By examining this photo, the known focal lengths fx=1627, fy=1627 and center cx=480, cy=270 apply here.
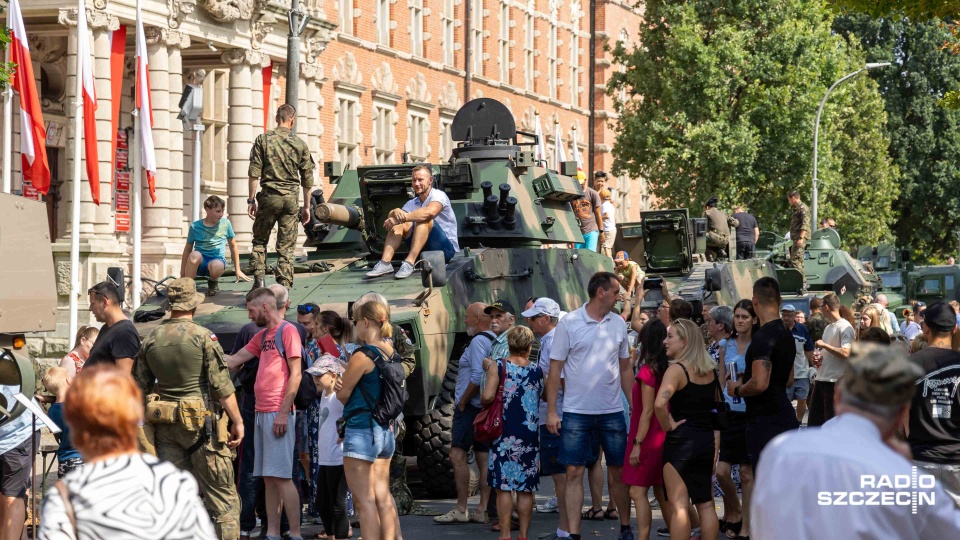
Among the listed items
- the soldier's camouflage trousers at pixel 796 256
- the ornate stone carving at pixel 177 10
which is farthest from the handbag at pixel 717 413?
the ornate stone carving at pixel 177 10

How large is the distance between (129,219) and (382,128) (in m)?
11.2

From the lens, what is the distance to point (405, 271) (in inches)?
568

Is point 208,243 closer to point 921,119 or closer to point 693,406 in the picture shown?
point 693,406

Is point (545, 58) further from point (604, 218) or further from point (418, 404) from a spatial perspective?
point (418, 404)

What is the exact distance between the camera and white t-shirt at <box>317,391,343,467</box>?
10.8 metres

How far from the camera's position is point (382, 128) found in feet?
136

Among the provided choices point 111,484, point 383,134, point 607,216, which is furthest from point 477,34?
point 111,484

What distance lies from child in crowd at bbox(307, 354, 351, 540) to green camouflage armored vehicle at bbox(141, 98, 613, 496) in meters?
2.31

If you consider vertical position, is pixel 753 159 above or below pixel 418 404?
above

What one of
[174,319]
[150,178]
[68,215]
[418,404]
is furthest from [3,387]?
[68,215]

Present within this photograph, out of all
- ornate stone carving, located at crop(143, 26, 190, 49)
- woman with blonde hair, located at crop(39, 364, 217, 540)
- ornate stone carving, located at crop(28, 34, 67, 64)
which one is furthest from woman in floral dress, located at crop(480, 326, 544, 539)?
ornate stone carving, located at crop(28, 34, 67, 64)

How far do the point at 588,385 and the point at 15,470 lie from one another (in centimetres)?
380

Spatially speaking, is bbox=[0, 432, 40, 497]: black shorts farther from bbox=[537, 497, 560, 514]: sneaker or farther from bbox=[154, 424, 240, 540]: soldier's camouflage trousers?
bbox=[537, 497, 560, 514]: sneaker

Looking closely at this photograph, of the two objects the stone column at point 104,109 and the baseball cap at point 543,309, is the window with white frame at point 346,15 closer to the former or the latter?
the stone column at point 104,109
